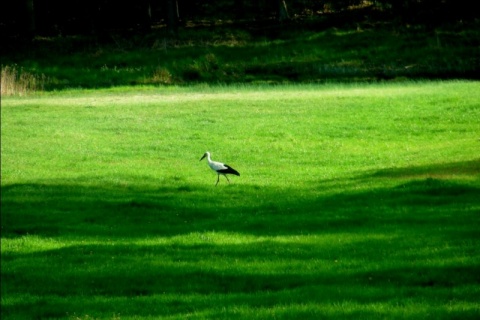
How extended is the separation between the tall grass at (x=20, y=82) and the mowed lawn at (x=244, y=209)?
6149 millimetres

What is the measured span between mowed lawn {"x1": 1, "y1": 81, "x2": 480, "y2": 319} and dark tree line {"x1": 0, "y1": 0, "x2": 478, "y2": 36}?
122 ft

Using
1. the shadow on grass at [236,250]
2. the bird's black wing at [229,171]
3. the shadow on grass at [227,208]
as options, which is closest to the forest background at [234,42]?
the bird's black wing at [229,171]

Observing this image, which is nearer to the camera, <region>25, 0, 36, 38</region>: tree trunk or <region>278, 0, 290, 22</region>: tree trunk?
<region>25, 0, 36, 38</region>: tree trunk

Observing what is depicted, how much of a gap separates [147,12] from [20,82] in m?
32.0

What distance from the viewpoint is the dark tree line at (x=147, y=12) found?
81125 mm

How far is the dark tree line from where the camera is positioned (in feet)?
266

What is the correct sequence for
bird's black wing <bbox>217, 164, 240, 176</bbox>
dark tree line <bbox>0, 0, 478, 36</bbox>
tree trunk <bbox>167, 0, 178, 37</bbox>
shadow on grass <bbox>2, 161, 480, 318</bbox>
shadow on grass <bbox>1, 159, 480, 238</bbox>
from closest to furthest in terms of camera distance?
shadow on grass <bbox>2, 161, 480, 318</bbox>, shadow on grass <bbox>1, 159, 480, 238</bbox>, bird's black wing <bbox>217, 164, 240, 176</bbox>, tree trunk <bbox>167, 0, 178, 37</bbox>, dark tree line <bbox>0, 0, 478, 36</bbox>

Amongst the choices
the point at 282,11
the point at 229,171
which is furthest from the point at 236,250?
the point at 282,11

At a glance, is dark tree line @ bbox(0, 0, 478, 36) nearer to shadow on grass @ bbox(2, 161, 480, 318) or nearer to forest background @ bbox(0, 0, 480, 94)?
forest background @ bbox(0, 0, 480, 94)

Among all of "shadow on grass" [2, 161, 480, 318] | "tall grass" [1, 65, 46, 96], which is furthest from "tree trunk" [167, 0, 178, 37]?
"shadow on grass" [2, 161, 480, 318]

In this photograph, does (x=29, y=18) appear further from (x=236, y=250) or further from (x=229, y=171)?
(x=236, y=250)

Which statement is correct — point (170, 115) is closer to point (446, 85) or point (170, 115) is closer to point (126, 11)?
point (446, 85)

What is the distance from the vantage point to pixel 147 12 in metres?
85.4

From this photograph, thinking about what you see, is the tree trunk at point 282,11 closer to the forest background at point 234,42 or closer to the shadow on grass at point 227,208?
the forest background at point 234,42
